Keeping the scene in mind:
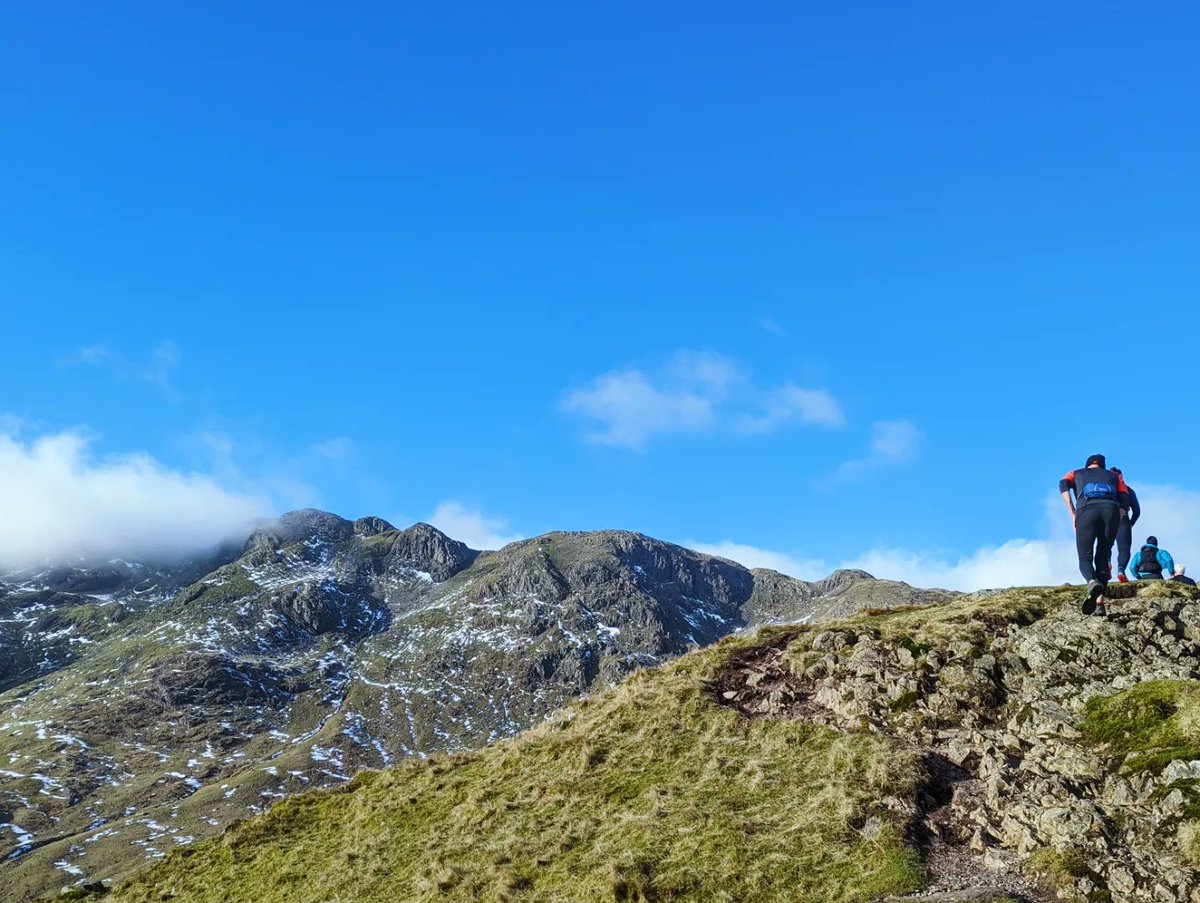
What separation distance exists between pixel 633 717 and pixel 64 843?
690ft

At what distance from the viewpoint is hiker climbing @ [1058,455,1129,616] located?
2497cm

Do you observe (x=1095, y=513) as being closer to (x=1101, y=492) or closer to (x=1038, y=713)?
(x=1101, y=492)

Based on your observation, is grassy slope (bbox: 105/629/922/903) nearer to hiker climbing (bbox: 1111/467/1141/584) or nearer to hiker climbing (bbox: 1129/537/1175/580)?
hiker climbing (bbox: 1111/467/1141/584)

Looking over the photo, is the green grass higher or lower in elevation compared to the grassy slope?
higher

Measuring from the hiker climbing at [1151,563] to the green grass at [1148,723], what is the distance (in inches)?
508

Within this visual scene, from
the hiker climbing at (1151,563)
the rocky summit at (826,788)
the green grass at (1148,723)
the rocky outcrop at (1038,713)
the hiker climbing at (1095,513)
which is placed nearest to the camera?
the rocky outcrop at (1038,713)

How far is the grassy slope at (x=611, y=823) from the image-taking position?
732 inches

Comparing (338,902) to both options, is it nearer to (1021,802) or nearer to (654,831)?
(654,831)

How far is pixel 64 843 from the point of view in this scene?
612 ft

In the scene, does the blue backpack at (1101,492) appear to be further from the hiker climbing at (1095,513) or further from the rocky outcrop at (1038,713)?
the rocky outcrop at (1038,713)

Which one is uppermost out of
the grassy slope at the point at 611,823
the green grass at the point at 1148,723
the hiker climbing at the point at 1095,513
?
the hiker climbing at the point at 1095,513

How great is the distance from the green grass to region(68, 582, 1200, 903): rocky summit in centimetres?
6

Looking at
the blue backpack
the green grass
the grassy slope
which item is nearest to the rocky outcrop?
the green grass

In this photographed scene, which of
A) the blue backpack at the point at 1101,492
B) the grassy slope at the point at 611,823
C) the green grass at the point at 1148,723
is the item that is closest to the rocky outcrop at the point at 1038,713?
the green grass at the point at 1148,723
